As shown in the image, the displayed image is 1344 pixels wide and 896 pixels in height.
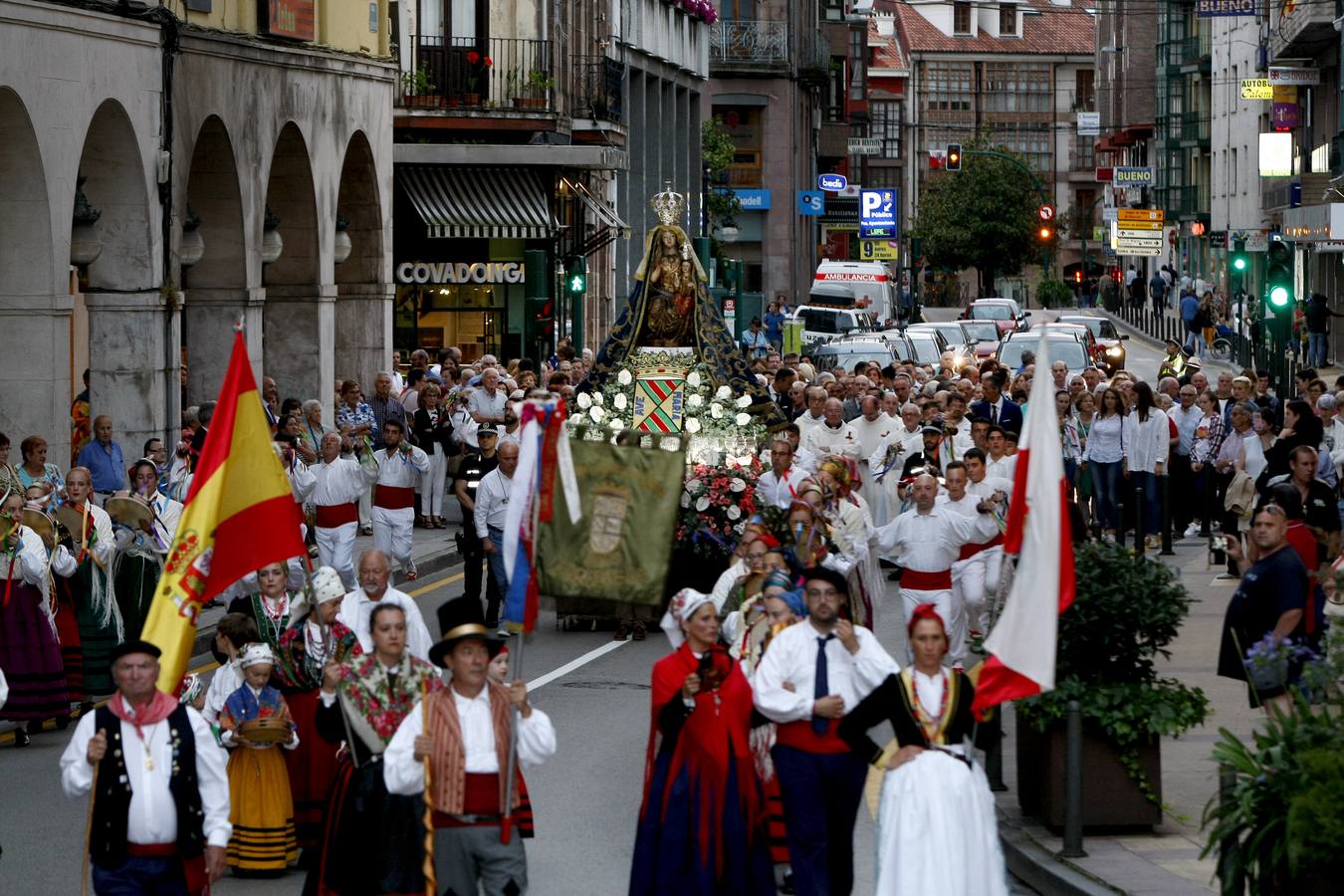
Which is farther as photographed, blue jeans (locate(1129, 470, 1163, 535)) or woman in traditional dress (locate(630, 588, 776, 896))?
blue jeans (locate(1129, 470, 1163, 535))

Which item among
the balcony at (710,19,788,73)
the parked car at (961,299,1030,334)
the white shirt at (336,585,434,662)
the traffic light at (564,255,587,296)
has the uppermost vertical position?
the balcony at (710,19,788,73)

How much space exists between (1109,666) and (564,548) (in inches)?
122

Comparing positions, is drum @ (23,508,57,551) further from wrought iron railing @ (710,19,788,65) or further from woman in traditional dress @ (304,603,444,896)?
wrought iron railing @ (710,19,788,65)

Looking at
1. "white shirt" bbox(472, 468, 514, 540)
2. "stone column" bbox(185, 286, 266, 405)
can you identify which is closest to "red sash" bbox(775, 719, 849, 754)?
"white shirt" bbox(472, 468, 514, 540)

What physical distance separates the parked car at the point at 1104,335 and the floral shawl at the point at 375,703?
3141 centimetres

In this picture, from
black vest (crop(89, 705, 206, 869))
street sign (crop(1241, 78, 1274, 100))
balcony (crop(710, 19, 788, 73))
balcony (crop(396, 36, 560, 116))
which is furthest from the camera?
balcony (crop(710, 19, 788, 73))

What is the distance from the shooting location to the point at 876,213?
8475 centimetres

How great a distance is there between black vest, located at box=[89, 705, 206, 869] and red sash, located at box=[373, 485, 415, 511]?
38.9 feet

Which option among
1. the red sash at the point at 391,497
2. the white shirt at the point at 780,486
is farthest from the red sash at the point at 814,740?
the red sash at the point at 391,497

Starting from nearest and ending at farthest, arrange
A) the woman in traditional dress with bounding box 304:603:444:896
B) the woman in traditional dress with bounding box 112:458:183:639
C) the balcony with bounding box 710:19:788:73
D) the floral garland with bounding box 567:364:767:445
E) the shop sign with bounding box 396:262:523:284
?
the woman in traditional dress with bounding box 304:603:444:896, the woman in traditional dress with bounding box 112:458:183:639, the floral garland with bounding box 567:364:767:445, the shop sign with bounding box 396:262:523:284, the balcony with bounding box 710:19:788:73

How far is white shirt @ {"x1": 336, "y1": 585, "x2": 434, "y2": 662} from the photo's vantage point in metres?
11.3

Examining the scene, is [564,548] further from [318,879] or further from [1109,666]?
[1109,666]

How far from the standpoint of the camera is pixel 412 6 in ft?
141

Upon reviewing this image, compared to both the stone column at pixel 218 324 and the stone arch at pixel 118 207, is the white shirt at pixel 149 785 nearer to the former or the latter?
the stone arch at pixel 118 207
